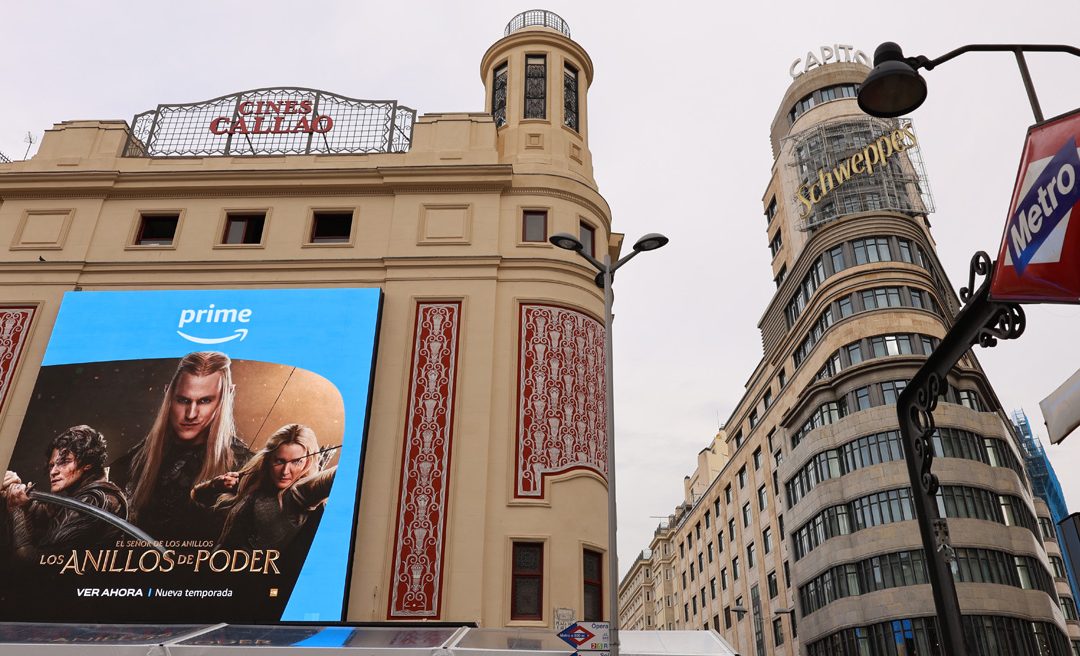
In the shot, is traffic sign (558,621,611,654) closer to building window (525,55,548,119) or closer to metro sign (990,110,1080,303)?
metro sign (990,110,1080,303)

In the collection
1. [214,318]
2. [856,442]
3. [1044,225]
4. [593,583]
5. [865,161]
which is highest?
[865,161]

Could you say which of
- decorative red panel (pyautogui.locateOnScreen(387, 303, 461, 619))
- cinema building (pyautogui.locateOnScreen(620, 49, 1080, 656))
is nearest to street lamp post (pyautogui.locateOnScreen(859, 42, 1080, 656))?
decorative red panel (pyautogui.locateOnScreen(387, 303, 461, 619))

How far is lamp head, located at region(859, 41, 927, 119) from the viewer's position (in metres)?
7.77

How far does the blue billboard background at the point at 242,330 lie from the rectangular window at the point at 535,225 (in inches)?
197

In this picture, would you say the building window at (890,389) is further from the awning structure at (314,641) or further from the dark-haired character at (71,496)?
the dark-haired character at (71,496)

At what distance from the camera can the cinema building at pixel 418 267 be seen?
67.1 feet

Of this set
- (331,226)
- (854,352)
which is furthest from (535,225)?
(854,352)

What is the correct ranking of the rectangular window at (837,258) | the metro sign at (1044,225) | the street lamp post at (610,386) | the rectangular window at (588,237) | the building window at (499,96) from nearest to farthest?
1. the metro sign at (1044,225)
2. the street lamp post at (610,386)
3. the rectangular window at (588,237)
4. the building window at (499,96)
5. the rectangular window at (837,258)

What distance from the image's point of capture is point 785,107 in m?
65.7

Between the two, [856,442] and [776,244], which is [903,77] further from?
[776,244]

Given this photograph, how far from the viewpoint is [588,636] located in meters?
13.4

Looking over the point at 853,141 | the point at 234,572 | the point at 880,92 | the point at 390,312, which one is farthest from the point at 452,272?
the point at 853,141

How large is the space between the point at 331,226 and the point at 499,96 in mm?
7752

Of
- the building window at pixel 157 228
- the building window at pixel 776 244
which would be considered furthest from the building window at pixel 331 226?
the building window at pixel 776 244
